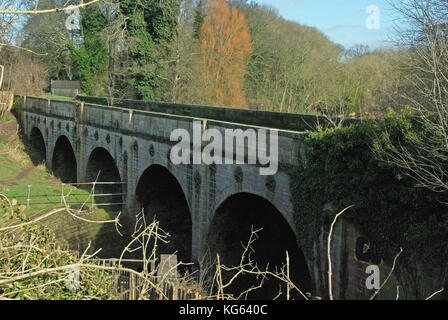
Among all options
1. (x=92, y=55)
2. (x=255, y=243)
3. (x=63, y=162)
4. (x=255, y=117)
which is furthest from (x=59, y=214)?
(x=92, y=55)

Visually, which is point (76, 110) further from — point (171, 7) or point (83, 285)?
point (83, 285)

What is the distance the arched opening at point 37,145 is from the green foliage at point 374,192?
24.9 metres

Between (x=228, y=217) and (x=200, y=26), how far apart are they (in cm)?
2809

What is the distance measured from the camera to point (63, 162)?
91.9 ft

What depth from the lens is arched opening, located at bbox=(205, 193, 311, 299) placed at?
1348 cm

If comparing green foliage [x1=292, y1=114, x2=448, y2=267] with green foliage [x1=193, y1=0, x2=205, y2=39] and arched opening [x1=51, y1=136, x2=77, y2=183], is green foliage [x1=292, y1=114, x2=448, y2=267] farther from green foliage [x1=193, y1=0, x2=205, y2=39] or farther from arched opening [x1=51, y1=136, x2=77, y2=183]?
green foliage [x1=193, y1=0, x2=205, y2=39]

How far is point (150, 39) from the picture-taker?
31.0 meters

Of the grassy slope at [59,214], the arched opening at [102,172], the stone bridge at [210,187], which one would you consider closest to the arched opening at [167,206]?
the stone bridge at [210,187]

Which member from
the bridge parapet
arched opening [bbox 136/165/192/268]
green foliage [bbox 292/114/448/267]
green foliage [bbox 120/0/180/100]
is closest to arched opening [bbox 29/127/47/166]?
green foliage [bbox 120/0/180/100]

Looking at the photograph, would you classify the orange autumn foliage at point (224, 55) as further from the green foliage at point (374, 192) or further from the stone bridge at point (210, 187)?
the green foliage at point (374, 192)

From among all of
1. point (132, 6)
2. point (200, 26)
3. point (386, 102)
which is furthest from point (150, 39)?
point (386, 102)

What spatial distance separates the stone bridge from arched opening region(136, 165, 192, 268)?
0.13ft

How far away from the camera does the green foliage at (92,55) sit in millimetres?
41281
